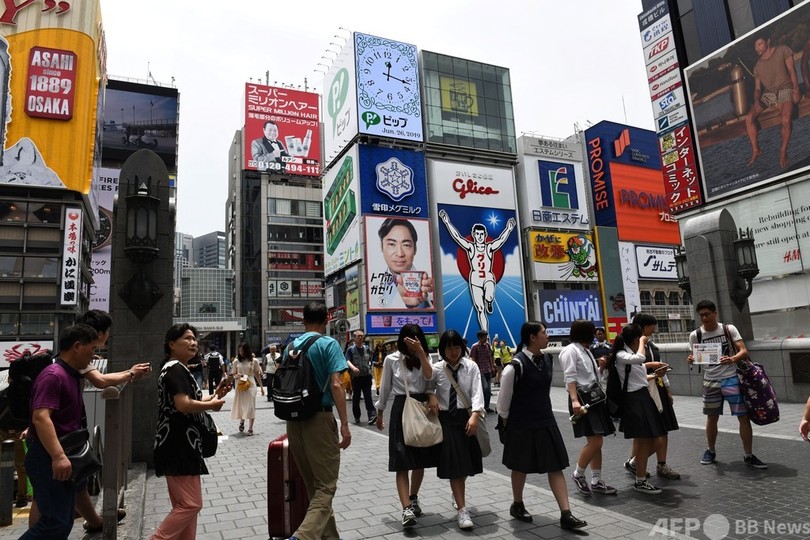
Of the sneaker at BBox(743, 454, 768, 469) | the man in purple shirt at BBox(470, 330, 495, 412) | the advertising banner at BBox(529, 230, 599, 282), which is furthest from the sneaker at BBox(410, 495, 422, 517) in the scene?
the advertising banner at BBox(529, 230, 599, 282)

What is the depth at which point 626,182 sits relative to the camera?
174 feet

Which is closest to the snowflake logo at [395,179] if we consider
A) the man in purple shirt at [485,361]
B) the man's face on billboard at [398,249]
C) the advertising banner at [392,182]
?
the advertising banner at [392,182]

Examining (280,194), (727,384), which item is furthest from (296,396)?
(280,194)

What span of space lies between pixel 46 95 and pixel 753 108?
4176cm

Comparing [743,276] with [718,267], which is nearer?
[743,276]

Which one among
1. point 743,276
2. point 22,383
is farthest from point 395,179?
point 22,383

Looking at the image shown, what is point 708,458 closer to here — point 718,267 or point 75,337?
point 75,337

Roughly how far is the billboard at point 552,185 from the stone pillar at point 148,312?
43.9 meters

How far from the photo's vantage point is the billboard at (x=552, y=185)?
4975 centimetres

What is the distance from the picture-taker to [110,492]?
3.87 m

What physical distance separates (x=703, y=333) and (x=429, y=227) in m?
37.1

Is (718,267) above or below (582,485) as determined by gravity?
above

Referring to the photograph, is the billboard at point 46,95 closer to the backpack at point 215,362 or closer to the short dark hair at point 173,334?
the backpack at point 215,362

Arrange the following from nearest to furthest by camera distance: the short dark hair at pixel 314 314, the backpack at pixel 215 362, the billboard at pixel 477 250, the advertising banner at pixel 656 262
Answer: the short dark hair at pixel 314 314 < the backpack at pixel 215 362 < the billboard at pixel 477 250 < the advertising banner at pixel 656 262
